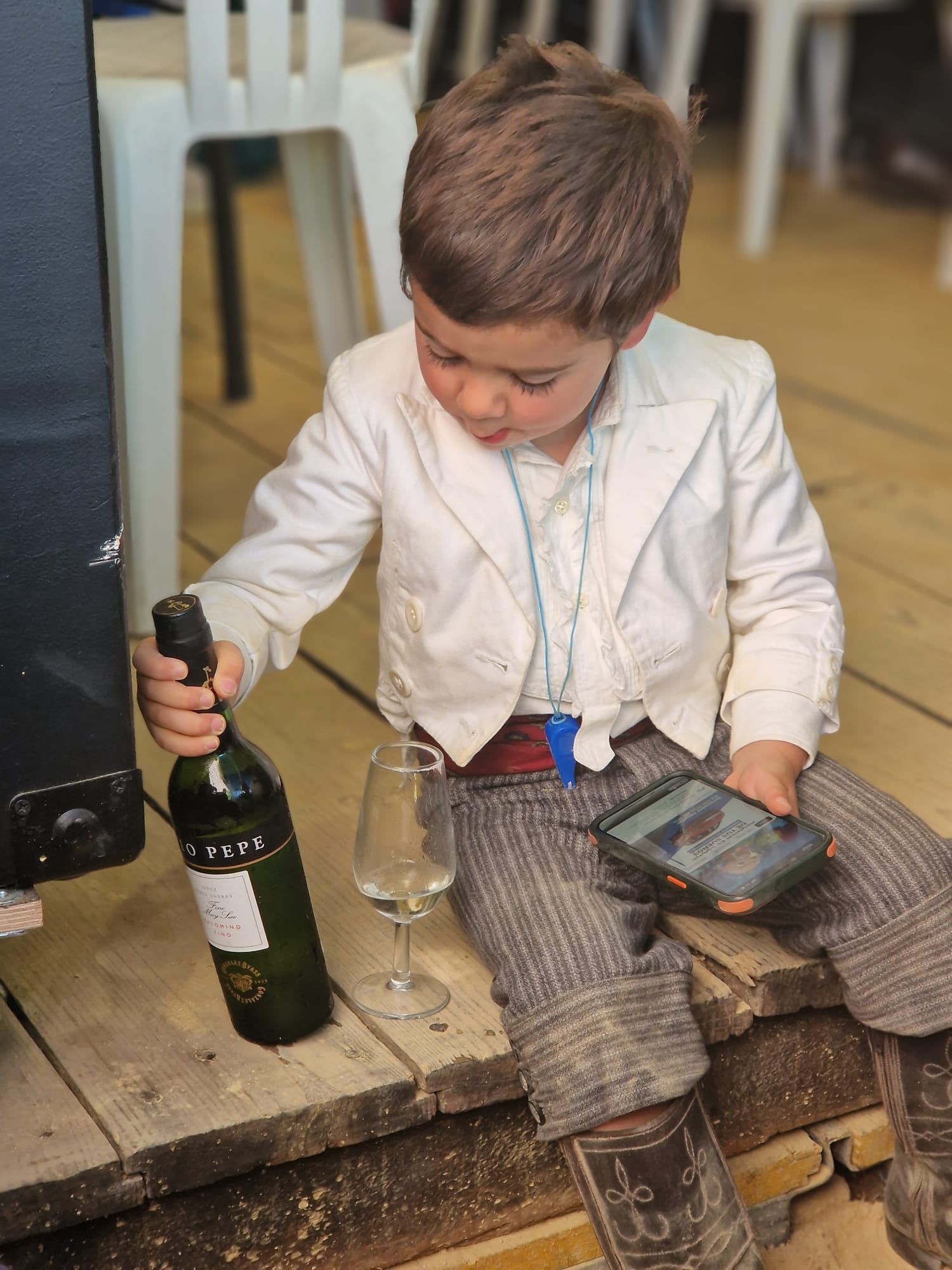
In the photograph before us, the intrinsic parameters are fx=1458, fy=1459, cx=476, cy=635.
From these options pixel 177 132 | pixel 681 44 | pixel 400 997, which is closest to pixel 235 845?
pixel 400 997

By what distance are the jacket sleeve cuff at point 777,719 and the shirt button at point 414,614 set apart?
0.89 feet

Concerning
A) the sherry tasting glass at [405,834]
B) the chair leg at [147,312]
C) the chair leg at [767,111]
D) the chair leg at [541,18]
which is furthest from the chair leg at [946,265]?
the sherry tasting glass at [405,834]

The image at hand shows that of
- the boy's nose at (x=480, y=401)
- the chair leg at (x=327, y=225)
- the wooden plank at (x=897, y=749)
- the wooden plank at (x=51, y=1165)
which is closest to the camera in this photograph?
the wooden plank at (x=51, y=1165)

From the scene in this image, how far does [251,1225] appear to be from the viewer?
102cm

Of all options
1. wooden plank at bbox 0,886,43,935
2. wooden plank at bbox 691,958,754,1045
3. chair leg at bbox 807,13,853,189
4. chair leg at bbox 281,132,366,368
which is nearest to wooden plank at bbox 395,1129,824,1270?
wooden plank at bbox 691,958,754,1045

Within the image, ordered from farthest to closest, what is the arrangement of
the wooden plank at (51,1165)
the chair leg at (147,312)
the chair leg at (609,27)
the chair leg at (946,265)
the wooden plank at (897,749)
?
the chair leg at (609,27) → the chair leg at (946,265) → the chair leg at (147,312) → the wooden plank at (897,749) → the wooden plank at (51,1165)

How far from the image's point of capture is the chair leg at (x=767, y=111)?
10.4 feet

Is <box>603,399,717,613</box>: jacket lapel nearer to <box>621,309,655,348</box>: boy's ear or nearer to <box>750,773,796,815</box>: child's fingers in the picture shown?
<box>621,309,655,348</box>: boy's ear

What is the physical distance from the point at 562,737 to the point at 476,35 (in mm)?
3056

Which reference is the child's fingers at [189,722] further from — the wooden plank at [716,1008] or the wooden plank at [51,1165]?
the wooden plank at [716,1008]

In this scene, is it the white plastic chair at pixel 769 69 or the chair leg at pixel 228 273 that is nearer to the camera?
the chair leg at pixel 228 273

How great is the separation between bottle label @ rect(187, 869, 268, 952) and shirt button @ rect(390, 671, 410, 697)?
279mm

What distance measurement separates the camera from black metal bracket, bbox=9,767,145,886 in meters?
0.96

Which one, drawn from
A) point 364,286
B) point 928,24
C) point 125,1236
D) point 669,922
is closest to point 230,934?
point 125,1236
